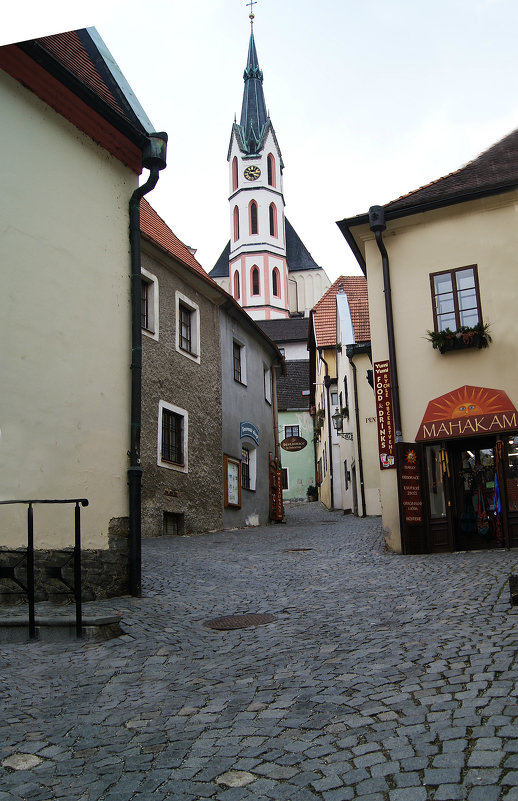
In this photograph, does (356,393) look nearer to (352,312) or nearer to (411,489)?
(352,312)

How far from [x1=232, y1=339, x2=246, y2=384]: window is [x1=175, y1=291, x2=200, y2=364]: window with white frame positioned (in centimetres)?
335

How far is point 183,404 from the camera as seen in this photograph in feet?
69.6

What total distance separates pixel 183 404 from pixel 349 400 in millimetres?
7871

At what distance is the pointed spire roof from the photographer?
93.2 meters

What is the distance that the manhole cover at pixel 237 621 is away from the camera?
8.37 m

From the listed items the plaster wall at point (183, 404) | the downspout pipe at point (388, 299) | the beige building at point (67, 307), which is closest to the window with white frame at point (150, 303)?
the plaster wall at point (183, 404)

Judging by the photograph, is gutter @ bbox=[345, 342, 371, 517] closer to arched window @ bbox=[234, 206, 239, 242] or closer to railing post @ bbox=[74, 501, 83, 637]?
railing post @ bbox=[74, 501, 83, 637]

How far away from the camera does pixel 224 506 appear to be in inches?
911

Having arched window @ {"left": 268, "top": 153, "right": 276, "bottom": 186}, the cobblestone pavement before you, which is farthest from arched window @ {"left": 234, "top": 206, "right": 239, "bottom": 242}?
the cobblestone pavement

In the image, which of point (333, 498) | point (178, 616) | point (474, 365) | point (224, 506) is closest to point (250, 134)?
point (333, 498)

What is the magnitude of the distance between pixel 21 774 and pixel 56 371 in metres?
5.77

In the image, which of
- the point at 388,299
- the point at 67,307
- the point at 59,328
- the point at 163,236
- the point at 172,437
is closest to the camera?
the point at 59,328

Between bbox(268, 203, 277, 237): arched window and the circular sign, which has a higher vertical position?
bbox(268, 203, 277, 237): arched window

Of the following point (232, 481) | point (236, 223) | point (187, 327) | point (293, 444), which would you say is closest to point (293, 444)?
point (293, 444)
